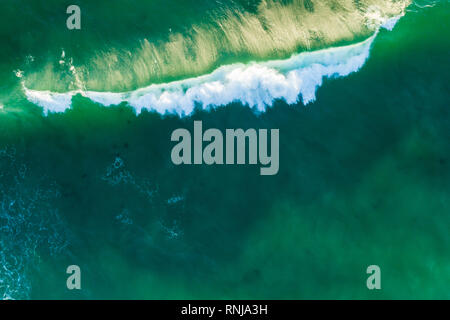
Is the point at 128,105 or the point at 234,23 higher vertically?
the point at 234,23

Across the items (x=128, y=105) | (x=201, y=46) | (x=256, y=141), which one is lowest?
(x=256, y=141)

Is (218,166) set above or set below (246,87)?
below

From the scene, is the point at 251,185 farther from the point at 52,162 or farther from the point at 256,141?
the point at 52,162

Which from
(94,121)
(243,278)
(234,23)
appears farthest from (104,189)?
(234,23)
